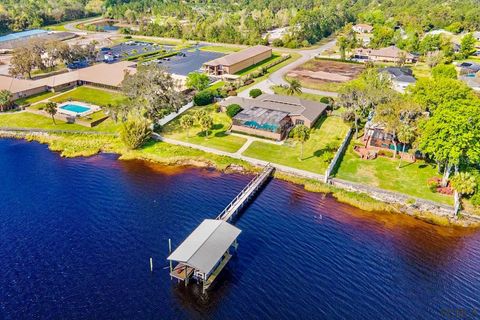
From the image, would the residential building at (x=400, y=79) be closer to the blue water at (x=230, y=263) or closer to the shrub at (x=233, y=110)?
the shrub at (x=233, y=110)

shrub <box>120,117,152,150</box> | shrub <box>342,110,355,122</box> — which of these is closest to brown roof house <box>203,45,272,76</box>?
shrub <box>342,110,355,122</box>

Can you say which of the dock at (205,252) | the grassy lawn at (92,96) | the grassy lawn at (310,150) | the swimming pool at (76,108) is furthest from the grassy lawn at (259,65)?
the dock at (205,252)

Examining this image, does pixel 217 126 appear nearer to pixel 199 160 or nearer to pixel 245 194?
pixel 199 160

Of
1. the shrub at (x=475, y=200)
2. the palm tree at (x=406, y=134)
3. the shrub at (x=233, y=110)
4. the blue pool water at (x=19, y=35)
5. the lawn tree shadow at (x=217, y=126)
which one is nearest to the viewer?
the shrub at (x=475, y=200)

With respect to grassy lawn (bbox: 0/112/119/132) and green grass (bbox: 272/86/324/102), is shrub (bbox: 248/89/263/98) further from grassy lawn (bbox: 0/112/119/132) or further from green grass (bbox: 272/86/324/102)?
grassy lawn (bbox: 0/112/119/132)

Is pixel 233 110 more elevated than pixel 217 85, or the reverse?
pixel 233 110

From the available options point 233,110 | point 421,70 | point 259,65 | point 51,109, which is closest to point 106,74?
point 51,109

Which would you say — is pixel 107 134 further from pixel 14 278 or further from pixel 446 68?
pixel 446 68
